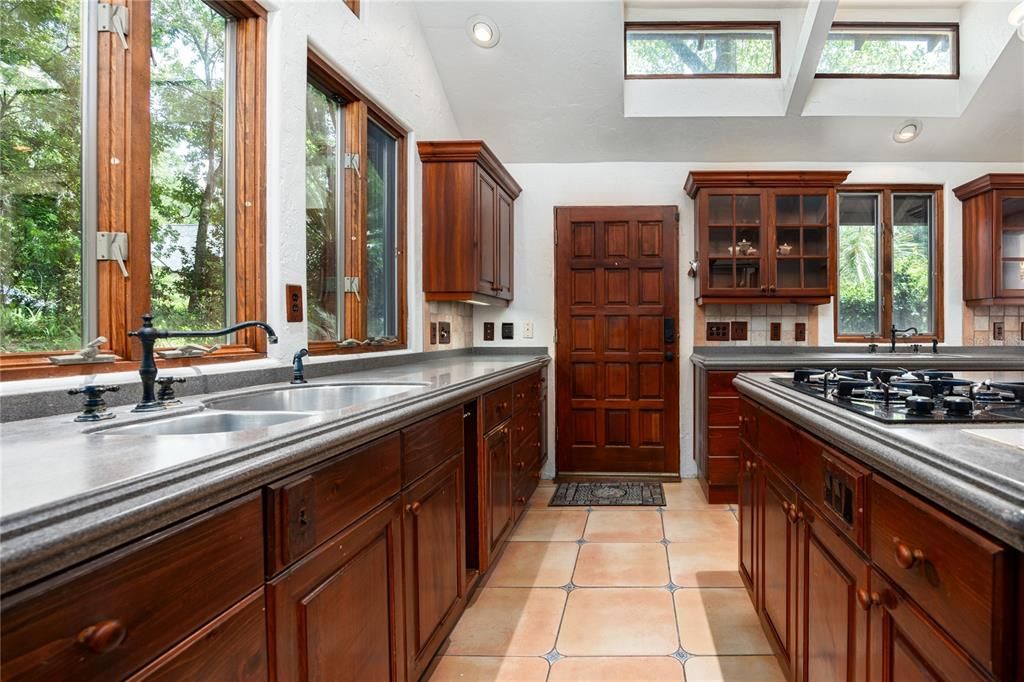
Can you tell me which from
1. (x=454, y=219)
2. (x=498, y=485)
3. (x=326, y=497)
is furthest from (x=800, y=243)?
(x=326, y=497)

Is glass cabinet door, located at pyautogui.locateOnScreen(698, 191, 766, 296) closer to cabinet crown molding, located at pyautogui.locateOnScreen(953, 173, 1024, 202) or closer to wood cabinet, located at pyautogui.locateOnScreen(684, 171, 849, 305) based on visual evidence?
wood cabinet, located at pyautogui.locateOnScreen(684, 171, 849, 305)

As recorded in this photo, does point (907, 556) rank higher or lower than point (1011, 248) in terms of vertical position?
lower

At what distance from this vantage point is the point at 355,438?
111 cm

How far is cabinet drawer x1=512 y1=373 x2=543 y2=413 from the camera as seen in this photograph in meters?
2.94

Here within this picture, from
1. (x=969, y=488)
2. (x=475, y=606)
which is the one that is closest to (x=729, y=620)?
(x=475, y=606)

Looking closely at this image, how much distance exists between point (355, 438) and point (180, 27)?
4.82ft

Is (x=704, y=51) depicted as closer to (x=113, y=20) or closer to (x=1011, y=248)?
(x=1011, y=248)

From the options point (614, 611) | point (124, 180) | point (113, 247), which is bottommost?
point (614, 611)

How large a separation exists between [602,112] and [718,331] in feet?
5.87

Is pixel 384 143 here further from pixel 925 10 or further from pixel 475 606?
pixel 925 10

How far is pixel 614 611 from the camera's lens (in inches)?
86.0

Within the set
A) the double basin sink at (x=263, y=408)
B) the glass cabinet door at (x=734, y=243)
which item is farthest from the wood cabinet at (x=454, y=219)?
the glass cabinet door at (x=734, y=243)

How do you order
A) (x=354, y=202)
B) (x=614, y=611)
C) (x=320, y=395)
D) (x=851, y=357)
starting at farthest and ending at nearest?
(x=851, y=357)
(x=354, y=202)
(x=614, y=611)
(x=320, y=395)

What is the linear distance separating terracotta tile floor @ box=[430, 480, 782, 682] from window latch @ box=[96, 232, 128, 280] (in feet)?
5.12
